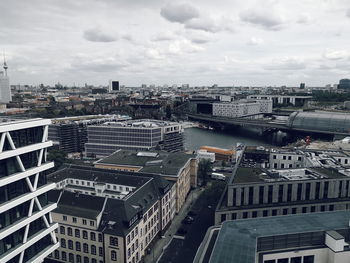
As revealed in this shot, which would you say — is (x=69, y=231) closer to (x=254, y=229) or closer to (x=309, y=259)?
(x=254, y=229)

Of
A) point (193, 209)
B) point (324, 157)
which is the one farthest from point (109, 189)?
point (324, 157)

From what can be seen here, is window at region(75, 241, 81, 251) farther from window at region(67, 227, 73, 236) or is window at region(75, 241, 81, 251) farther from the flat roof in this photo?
the flat roof

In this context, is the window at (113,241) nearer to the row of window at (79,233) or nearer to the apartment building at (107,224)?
the apartment building at (107,224)

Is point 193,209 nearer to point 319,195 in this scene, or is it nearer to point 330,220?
point 319,195

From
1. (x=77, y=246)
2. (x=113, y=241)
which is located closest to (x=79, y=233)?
(x=77, y=246)

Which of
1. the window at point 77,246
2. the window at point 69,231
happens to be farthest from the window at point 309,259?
the window at point 69,231

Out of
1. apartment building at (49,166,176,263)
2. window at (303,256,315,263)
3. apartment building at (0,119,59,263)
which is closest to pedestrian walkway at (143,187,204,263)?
apartment building at (49,166,176,263)

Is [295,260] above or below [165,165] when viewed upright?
below
